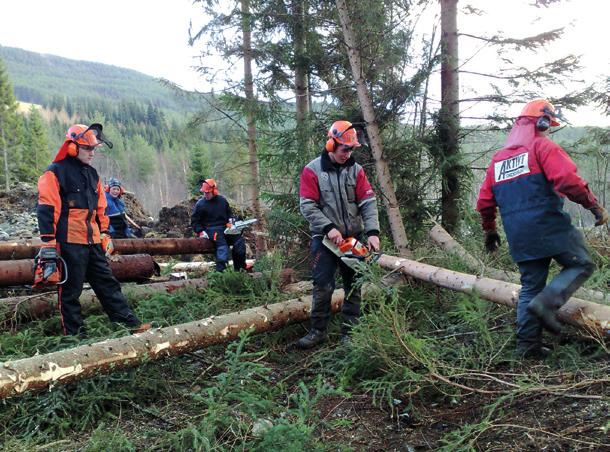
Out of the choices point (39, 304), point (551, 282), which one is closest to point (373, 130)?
point (551, 282)

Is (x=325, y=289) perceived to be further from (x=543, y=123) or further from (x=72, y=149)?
(x=72, y=149)

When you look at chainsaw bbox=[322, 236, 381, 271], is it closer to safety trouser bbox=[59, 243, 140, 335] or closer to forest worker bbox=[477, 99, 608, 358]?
forest worker bbox=[477, 99, 608, 358]

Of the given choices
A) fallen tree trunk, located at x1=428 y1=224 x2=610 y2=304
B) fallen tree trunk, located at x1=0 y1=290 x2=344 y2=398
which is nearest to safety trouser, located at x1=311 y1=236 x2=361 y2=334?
fallen tree trunk, located at x1=0 y1=290 x2=344 y2=398

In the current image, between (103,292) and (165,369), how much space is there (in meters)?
1.35

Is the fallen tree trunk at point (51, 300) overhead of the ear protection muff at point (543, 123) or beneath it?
beneath

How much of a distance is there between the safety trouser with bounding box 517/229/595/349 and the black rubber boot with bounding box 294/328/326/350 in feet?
6.26

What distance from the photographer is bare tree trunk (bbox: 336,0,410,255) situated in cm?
713

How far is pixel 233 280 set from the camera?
6555 mm

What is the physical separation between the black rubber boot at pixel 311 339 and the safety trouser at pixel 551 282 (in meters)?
1.91

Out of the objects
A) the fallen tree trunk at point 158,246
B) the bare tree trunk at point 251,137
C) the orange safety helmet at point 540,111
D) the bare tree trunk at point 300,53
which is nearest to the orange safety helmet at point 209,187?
the fallen tree trunk at point 158,246

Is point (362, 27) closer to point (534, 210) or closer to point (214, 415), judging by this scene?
point (534, 210)

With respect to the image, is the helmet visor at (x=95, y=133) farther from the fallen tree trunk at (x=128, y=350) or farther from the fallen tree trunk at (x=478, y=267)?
the fallen tree trunk at (x=478, y=267)

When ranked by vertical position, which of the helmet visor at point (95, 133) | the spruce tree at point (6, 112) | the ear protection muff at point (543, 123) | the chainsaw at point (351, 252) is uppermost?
the spruce tree at point (6, 112)

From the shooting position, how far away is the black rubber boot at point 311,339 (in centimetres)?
472
